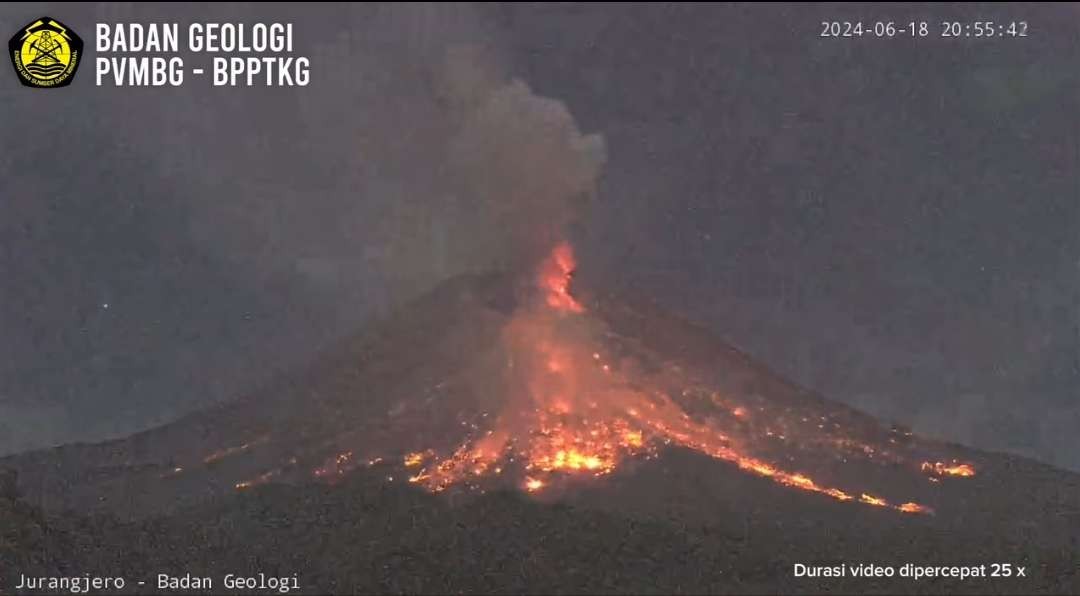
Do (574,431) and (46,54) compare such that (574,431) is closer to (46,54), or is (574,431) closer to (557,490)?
(557,490)

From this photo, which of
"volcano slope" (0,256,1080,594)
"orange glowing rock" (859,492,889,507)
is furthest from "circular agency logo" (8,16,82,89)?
"orange glowing rock" (859,492,889,507)

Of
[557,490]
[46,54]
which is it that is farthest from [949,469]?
[46,54]

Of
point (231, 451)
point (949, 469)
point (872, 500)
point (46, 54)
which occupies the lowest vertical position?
point (872, 500)

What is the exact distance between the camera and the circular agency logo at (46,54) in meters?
43.6

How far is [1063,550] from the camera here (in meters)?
61.4

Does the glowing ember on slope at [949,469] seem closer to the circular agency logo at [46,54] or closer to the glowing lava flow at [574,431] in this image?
the glowing lava flow at [574,431]

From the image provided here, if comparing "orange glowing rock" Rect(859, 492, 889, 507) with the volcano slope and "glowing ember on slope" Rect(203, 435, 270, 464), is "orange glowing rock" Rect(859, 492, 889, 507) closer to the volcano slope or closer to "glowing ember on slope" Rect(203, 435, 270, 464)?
the volcano slope

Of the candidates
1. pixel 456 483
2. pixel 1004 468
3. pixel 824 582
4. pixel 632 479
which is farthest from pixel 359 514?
pixel 1004 468

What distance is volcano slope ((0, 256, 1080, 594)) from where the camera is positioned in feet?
181

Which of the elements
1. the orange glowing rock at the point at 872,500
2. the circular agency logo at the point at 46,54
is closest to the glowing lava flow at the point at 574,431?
the orange glowing rock at the point at 872,500

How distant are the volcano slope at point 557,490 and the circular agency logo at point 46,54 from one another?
28320 millimetres

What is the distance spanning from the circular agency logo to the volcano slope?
28.3 meters

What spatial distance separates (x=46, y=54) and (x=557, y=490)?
150ft

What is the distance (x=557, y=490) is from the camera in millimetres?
71312
